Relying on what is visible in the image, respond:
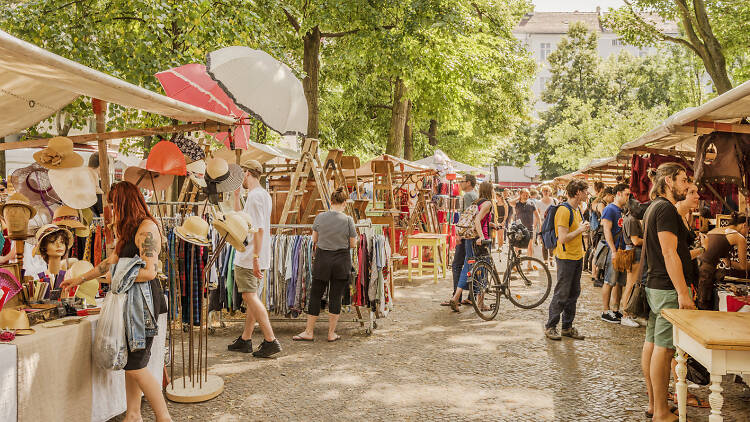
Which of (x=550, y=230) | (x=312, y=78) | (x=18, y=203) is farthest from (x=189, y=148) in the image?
(x=312, y=78)

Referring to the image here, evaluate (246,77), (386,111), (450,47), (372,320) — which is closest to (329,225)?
(372,320)

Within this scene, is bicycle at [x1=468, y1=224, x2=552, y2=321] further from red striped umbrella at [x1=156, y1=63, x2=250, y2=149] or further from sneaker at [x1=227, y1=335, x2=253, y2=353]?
red striped umbrella at [x1=156, y1=63, x2=250, y2=149]

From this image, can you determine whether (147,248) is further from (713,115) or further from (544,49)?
(544,49)

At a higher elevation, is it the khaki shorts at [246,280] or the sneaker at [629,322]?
the khaki shorts at [246,280]

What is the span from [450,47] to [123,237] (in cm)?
1128

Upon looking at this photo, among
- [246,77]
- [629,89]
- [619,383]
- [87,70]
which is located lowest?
[619,383]

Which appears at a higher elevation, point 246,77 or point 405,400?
point 246,77

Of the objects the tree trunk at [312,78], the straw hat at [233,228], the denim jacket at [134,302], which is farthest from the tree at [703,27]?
the denim jacket at [134,302]

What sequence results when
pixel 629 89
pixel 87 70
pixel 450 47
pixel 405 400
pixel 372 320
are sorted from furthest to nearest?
pixel 629 89, pixel 450 47, pixel 372 320, pixel 405 400, pixel 87 70

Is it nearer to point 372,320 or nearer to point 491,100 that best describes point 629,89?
point 491,100

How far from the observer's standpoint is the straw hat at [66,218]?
14.8ft

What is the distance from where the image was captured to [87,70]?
10.8 ft

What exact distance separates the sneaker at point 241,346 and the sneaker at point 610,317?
5.21m

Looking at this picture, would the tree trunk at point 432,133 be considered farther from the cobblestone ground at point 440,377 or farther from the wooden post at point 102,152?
the wooden post at point 102,152
